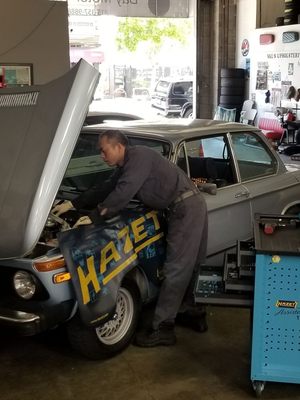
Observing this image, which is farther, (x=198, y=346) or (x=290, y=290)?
(x=198, y=346)

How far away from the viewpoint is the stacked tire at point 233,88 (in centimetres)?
1581

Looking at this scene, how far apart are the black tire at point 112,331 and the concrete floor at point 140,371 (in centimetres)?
10

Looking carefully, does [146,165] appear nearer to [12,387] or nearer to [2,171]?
[2,171]

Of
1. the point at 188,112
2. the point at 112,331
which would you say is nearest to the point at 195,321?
the point at 112,331

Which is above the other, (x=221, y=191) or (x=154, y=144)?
(x=154, y=144)

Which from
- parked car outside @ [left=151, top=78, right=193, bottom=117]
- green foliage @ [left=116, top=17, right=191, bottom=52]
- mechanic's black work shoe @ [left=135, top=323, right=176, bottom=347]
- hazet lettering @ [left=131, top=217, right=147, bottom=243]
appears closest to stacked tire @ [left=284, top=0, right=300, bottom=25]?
parked car outside @ [left=151, top=78, right=193, bottom=117]

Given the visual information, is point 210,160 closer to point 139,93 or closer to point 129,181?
point 129,181

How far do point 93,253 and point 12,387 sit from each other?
3.54 feet

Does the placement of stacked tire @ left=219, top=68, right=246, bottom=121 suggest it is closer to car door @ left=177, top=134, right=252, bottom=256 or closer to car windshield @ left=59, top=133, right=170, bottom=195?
car door @ left=177, top=134, right=252, bottom=256

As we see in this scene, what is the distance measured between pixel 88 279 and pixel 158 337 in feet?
3.11

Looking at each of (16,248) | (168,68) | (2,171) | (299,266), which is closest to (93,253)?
(16,248)

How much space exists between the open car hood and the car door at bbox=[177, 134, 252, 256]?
1418 mm

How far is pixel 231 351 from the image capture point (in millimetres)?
4051

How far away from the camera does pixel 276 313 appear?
3.26 meters
